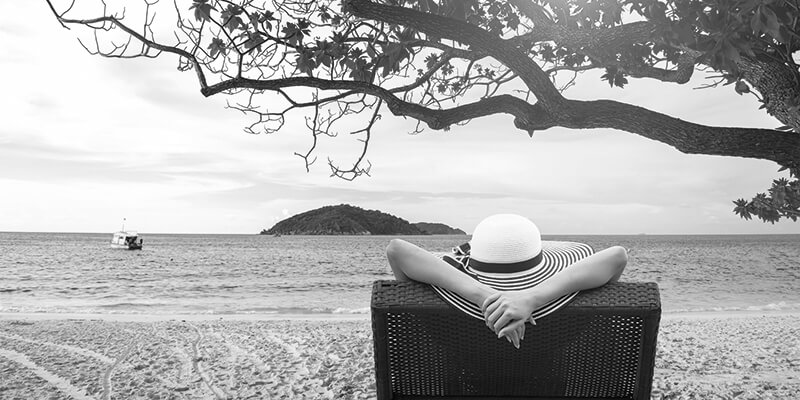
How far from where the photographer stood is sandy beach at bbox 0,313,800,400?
167 inches

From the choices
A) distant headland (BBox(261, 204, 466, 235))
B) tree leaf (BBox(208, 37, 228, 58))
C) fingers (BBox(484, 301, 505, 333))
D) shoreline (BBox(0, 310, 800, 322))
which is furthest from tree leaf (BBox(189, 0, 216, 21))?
distant headland (BBox(261, 204, 466, 235))

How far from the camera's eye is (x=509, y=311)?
1.87 meters

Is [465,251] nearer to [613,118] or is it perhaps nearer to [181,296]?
[613,118]

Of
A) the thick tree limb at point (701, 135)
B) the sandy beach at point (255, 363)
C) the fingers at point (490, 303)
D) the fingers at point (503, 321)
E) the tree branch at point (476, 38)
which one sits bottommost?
the sandy beach at point (255, 363)

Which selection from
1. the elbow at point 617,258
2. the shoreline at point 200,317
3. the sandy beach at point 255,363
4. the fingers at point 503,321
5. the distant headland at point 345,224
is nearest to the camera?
the fingers at point 503,321

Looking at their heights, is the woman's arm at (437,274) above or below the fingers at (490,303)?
above

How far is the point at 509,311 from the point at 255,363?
3.90 metres

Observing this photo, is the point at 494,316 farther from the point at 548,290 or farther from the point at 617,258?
the point at 617,258

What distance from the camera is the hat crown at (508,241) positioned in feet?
6.83

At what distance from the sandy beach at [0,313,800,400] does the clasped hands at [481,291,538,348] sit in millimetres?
2381

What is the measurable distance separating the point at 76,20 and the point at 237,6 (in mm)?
1045

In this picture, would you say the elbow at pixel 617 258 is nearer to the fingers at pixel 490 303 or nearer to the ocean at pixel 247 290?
the fingers at pixel 490 303

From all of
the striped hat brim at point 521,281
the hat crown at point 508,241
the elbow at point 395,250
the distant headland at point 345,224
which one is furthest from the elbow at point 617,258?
the distant headland at point 345,224

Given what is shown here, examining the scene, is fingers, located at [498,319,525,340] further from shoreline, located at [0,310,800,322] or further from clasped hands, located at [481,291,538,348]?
shoreline, located at [0,310,800,322]
